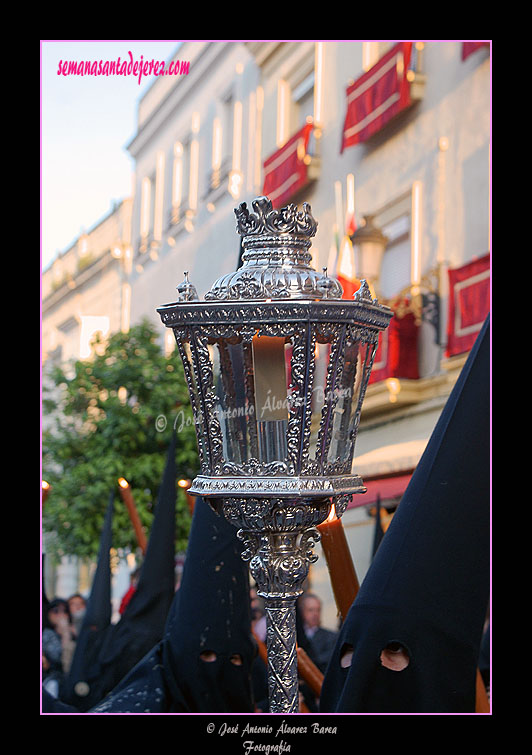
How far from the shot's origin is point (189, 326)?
2486 mm

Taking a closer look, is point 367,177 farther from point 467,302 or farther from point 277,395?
point 277,395

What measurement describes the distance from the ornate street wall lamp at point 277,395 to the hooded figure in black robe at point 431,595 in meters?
0.30

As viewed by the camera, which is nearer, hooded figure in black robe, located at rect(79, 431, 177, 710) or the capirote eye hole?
the capirote eye hole

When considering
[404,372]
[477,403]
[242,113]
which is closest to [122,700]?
[477,403]

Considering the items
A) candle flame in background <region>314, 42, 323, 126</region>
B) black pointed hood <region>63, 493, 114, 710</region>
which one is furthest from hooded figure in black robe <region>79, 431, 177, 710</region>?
candle flame in background <region>314, 42, 323, 126</region>

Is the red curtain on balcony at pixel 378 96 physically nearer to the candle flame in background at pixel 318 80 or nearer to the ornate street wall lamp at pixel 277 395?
the candle flame in background at pixel 318 80

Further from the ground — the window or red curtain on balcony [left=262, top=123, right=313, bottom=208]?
red curtain on balcony [left=262, top=123, right=313, bottom=208]

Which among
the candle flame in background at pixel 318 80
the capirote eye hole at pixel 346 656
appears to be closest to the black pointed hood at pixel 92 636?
the capirote eye hole at pixel 346 656

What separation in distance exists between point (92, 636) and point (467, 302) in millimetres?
4287

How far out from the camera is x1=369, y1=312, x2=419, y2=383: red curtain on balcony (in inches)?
364

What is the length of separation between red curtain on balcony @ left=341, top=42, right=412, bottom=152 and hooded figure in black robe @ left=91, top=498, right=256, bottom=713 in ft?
21.8

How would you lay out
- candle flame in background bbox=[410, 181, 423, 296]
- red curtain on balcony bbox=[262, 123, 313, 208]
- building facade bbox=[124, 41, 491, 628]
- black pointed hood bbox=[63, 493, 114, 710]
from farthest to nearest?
red curtain on balcony bbox=[262, 123, 313, 208], candle flame in background bbox=[410, 181, 423, 296], building facade bbox=[124, 41, 491, 628], black pointed hood bbox=[63, 493, 114, 710]

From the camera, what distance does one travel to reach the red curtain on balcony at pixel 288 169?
37.1ft

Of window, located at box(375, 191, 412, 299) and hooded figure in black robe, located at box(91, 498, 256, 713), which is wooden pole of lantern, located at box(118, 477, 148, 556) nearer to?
hooded figure in black robe, located at box(91, 498, 256, 713)
